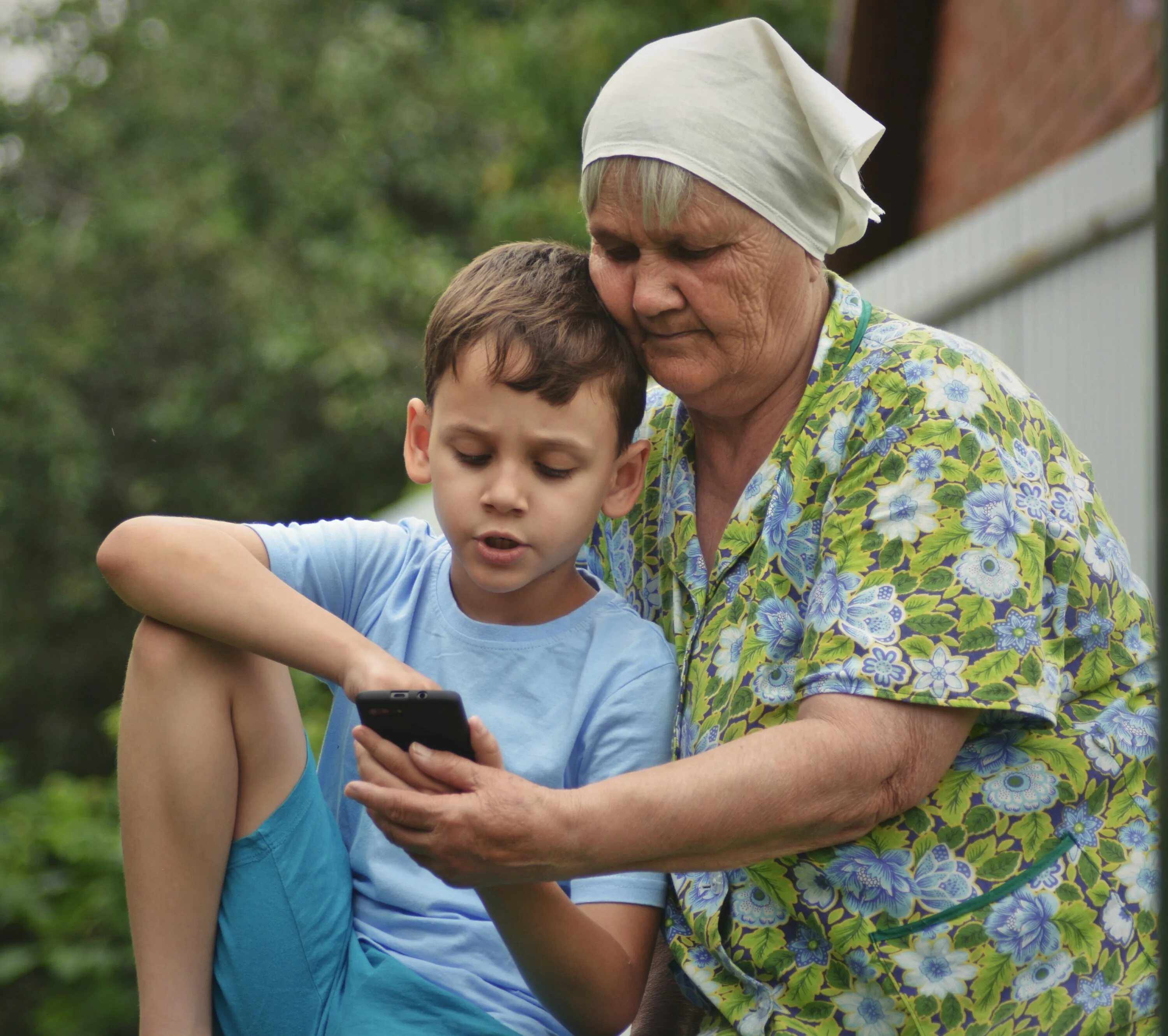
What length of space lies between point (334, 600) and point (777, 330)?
79 centimetres

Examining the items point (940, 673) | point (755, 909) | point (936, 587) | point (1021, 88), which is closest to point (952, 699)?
point (940, 673)

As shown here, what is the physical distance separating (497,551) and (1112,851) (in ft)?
3.04

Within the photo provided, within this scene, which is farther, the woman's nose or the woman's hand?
the woman's nose

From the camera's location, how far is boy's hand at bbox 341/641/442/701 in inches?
73.8

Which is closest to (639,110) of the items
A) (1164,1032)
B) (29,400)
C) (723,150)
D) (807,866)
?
(723,150)

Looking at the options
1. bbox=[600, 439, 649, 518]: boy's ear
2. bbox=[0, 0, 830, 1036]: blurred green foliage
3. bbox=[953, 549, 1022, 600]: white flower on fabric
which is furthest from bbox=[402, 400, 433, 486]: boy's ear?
bbox=[0, 0, 830, 1036]: blurred green foliage

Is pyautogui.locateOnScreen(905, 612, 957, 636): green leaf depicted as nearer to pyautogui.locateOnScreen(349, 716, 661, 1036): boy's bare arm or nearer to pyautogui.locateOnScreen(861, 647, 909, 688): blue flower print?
pyautogui.locateOnScreen(861, 647, 909, 688): blue flower print

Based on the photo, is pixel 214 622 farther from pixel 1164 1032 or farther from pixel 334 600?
pixel 1164 1032

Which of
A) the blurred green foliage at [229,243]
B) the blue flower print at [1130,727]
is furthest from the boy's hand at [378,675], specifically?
the blurred green foliage at [229,243]

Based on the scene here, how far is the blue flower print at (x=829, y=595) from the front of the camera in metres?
1.86

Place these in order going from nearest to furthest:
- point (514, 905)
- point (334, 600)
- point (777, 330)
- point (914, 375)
A: 1. point (514, 905)
2. point (914, 375)
3. point (777, 330)
4. point (334, 600)

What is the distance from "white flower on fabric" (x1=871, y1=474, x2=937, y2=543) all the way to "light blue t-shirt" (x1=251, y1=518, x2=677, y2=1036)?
462 millimetres

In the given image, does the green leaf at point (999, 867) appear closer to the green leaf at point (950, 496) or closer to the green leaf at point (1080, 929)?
the green leaf at point (1080, 929)

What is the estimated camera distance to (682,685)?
7.14 feet
